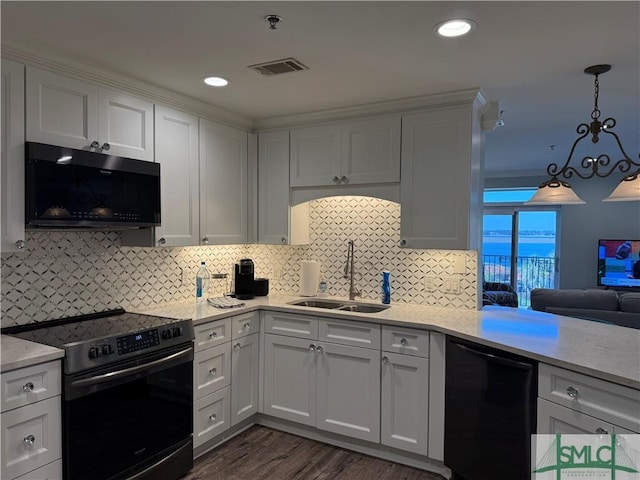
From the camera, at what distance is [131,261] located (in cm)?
303

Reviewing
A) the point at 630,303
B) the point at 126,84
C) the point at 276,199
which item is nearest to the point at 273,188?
the point at 276,199

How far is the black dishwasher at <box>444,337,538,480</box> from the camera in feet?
7.08

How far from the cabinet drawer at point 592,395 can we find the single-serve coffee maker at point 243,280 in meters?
2.21

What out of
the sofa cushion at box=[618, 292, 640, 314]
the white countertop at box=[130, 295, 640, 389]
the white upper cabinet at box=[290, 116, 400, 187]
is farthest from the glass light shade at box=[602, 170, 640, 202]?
the sofa cushion at box=[618, 292, 640, 314]

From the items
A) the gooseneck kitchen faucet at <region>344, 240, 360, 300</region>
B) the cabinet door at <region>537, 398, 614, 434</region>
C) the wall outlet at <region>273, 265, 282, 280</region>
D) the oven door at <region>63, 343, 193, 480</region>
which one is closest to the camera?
the cabinet door at <region>537, 398, 614, 434</region>

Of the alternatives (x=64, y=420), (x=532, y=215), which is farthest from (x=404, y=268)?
(x=532, y=215)

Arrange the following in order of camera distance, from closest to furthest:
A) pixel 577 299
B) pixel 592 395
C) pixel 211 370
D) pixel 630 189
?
pixel 592 395 < pixel 630 189 < pixel 211 370 < pixel 577 299

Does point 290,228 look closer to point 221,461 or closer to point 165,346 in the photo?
point 165,346

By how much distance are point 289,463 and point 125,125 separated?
2.37 metres

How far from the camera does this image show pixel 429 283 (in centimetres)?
331

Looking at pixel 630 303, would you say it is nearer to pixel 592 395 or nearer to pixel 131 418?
pixel 592 395

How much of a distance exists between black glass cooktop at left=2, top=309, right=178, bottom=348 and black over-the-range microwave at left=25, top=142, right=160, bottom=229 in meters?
0.57

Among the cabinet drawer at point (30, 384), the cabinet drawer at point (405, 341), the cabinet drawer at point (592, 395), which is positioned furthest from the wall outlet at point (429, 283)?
the cabinet drawer at point (30, 384)

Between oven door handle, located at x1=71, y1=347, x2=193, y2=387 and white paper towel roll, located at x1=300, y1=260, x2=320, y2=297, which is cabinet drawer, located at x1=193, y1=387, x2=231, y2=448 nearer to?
oven door handle, located at x1=71, y1=347, x2=193, y2=387
